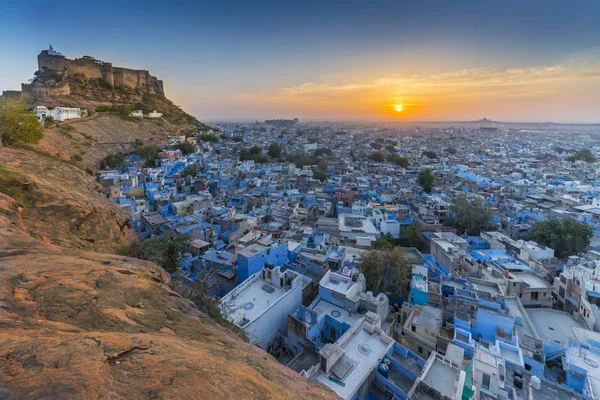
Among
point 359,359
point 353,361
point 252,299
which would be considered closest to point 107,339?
point 353,361

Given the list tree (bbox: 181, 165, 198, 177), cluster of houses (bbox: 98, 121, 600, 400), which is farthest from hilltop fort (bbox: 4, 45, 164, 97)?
cluster of houses (bbox: 98, 121, 600, 400)

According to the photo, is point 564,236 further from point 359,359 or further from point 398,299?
point 359,359

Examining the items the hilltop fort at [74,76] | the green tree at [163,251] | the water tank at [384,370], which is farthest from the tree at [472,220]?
the hilltop fort at [74,76]

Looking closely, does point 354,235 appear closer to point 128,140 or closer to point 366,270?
point 366,270

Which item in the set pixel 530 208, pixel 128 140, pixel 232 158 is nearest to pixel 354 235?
pixel 530 208

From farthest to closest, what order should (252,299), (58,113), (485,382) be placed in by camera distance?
(58,113) < (252,299) < (485,382)

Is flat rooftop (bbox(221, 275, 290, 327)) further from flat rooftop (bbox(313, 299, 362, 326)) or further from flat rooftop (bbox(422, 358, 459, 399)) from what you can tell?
flat rooftop (bbox(422, 358, 459, 399))
